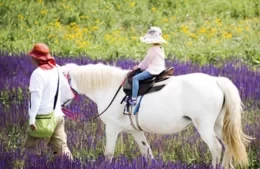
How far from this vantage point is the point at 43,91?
22.2 ft

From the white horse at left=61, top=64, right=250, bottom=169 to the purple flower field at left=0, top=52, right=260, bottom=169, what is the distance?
0.82 feet

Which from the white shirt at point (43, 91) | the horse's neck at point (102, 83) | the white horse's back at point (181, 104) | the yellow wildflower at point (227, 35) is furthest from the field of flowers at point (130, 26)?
the white shirt at point (43, 91)

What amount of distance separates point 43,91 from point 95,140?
54.6 inches

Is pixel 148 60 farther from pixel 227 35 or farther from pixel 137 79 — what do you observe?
pixel 227 35

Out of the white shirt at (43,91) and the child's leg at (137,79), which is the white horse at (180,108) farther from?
the white shirt at (43,91)

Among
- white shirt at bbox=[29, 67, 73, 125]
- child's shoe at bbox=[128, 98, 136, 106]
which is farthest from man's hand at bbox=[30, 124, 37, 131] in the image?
child's shoe at bbox=[128, 98, 136, 106]

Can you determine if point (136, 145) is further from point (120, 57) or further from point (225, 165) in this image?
point (120, 57)

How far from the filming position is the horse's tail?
702 cm

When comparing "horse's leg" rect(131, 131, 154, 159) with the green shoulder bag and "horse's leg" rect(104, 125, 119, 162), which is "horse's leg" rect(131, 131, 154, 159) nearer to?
"horse's leg" rect(104, 125, 119, 162)

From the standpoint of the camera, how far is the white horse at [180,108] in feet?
23.1

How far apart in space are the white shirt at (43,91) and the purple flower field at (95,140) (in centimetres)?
40

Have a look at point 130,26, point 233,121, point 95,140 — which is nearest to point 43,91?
point 95,140

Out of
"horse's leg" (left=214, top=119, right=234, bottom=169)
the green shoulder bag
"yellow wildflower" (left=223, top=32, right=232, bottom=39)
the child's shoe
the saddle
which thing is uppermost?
the saddle

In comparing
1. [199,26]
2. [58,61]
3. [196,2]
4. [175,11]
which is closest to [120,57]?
[58,61]
